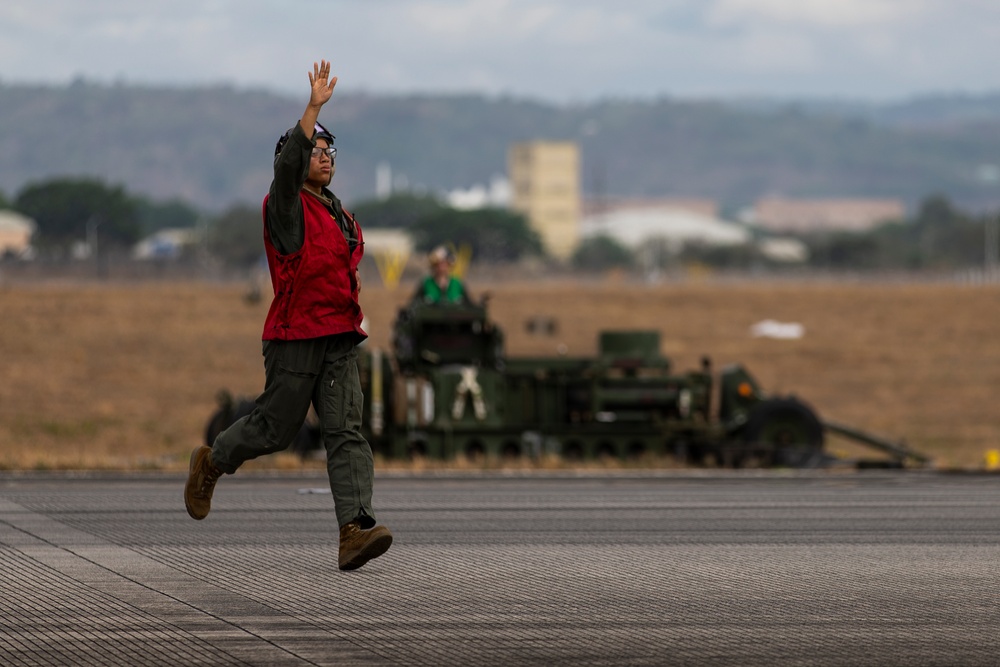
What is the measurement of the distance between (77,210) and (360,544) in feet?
510

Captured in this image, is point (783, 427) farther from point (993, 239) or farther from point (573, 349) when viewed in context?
point (993, 239)

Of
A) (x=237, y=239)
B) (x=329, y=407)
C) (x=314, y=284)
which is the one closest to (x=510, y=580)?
(x=329, y=407)

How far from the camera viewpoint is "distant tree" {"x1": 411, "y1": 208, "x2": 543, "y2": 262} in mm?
163625

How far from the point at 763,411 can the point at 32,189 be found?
151618 millimetres

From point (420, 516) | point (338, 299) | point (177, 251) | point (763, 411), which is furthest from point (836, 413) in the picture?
point (177, 251)

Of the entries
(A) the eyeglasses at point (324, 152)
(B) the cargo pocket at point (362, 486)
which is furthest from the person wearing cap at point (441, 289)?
(B) the cargo pocket at point (362, 486)

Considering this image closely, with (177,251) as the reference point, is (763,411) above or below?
below

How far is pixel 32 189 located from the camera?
164 m

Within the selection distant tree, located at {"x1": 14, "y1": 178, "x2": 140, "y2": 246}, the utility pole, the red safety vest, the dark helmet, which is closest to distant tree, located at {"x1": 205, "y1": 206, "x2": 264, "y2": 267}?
distant tree, located at {"x1": 14, "y1": 178, "x2": 140, "y2": 246}

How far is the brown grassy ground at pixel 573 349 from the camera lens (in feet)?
115

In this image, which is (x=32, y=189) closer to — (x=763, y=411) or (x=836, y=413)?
(x=836, y=413)

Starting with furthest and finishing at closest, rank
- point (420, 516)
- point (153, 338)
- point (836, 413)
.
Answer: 1. point (153, 338)
2. point (836, 413)
3. point (420, 516)

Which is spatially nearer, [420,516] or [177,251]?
[420,516]

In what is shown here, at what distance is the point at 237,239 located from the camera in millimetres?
170625
